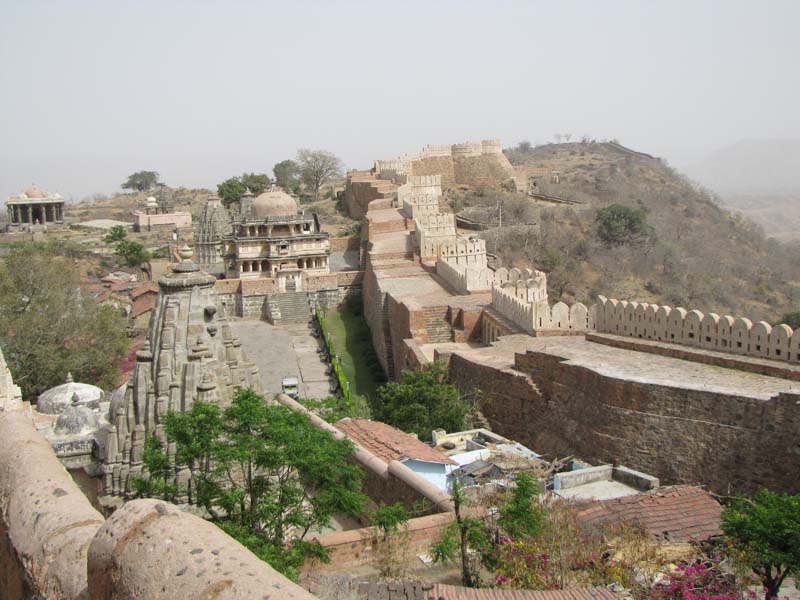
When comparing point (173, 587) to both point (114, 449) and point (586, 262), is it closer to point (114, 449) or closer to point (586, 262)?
point (114, 449)

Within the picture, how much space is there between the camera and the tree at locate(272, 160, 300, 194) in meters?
56.3

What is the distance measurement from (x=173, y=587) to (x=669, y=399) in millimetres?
8672

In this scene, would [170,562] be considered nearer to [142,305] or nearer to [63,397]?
[63,397]

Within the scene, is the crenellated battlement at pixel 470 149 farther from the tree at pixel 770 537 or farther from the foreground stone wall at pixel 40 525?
the foreground stone wall at pixel 40 525

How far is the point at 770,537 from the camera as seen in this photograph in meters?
6.83

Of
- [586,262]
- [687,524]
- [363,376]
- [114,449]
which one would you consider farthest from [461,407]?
[586,262]

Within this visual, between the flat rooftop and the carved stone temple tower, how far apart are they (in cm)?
529

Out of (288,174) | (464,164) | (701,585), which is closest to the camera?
(701,585)

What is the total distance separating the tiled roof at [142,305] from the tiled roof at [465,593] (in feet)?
80.8

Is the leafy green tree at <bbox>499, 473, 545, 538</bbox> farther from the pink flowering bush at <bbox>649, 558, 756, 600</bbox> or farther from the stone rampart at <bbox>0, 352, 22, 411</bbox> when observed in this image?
the stone rampart at <bbox>0, 352, 22, 411</bbox>

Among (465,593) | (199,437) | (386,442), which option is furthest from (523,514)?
(386,442)

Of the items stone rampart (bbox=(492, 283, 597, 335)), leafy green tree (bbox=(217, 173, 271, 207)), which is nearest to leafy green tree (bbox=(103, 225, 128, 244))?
leafy green tree (bbox=(217, 173, 271, 207))

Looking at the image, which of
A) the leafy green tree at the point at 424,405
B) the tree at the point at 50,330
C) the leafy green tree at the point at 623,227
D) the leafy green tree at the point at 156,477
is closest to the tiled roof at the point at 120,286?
the tree at the point at 50,330

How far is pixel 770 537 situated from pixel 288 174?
52.6 metres
